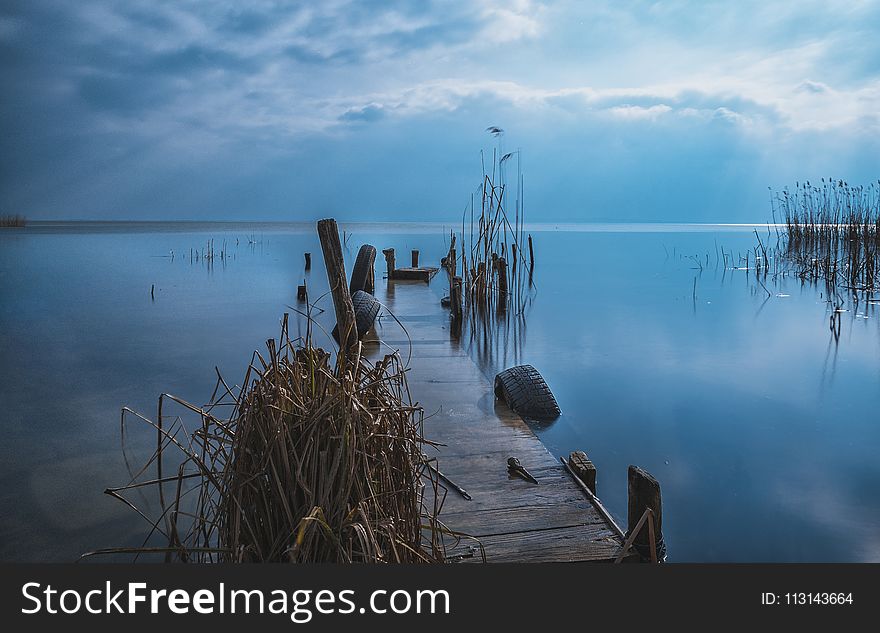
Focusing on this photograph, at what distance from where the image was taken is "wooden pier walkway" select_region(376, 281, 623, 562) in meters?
3.41

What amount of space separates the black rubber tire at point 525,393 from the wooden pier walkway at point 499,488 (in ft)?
0.47

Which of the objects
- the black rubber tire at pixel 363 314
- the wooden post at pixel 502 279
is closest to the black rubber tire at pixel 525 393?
the black rubber tire at pixel 363 314

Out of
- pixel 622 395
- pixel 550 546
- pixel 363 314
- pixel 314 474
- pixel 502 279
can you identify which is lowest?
pixel 622 395

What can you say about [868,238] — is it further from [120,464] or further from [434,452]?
[120,464]

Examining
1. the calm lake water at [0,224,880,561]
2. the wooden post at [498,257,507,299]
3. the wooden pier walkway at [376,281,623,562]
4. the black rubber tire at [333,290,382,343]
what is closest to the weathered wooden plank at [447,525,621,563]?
the wooden pier walkway at [376,281,623,562]

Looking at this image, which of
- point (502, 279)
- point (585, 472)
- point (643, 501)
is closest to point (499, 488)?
point (585, 472)

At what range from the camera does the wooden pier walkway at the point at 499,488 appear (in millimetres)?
3406

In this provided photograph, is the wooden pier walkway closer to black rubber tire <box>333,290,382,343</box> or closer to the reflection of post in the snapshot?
black rubber tire <box>333,290,382,343</box>

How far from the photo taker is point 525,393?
626 centimetres

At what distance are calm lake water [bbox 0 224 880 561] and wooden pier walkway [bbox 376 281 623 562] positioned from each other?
2.77 ft

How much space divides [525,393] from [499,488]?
7.13ft

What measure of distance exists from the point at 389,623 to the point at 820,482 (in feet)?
17.0

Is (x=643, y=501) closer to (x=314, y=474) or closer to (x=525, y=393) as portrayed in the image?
(x=314, y=474)

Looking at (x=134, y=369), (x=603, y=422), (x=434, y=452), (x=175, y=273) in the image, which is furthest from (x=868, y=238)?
(x=175, y=273)
